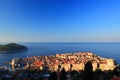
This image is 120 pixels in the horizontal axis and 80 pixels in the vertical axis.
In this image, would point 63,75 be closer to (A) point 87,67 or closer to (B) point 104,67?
(A) point 87,67

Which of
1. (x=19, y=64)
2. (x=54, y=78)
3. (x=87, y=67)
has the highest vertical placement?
(x=87, y=67)

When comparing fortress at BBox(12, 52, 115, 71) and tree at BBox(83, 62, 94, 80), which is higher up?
tree at BBox(83, 62, 94, 80)

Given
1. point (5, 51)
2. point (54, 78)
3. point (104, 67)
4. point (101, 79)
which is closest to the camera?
point (54, 78)

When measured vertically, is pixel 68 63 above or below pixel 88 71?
below

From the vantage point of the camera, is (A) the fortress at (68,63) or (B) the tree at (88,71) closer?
(B) the tree at (88,71)

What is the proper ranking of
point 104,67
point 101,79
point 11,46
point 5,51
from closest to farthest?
point 101,79 < point 104,67 < point 5,51 < point 11,46

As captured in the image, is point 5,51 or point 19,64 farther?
point 5,51

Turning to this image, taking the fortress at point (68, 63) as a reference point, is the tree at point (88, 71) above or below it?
above

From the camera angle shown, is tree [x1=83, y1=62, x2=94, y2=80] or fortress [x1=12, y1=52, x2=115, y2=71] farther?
fortress [x1=12, y1=52, x2=115, y2=71]

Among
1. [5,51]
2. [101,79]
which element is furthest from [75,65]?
[5,51]

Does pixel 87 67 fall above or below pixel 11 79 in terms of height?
above

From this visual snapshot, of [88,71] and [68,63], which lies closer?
[88,71]
